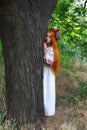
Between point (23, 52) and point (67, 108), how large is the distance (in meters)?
1.41

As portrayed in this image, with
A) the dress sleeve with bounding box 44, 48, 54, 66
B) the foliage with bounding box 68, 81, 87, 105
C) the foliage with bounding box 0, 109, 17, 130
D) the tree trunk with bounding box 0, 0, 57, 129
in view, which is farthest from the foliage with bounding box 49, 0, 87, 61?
the foliage with bounding box 0, 109, 17, 130

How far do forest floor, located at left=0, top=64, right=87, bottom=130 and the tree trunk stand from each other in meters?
0.43

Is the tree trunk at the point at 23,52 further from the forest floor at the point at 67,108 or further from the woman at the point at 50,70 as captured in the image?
the forest floor at the point at 67,108

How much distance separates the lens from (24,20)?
4.29 metres

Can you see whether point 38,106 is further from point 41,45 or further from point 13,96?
point 41,45

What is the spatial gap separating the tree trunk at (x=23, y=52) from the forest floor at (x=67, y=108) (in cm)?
43

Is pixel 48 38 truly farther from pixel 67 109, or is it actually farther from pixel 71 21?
pixel 71 21

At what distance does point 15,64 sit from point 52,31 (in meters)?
0.90

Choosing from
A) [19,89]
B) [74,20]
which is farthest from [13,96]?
[74,20]

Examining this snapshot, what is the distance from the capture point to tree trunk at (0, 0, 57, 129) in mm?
4277

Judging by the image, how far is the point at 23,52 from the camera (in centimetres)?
438

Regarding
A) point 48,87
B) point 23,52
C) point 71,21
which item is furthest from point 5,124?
point 71,21

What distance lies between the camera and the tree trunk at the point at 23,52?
428cm

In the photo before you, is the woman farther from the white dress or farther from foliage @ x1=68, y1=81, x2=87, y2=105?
foliage @ x1=68, y1=81, x2=87, y2=105
